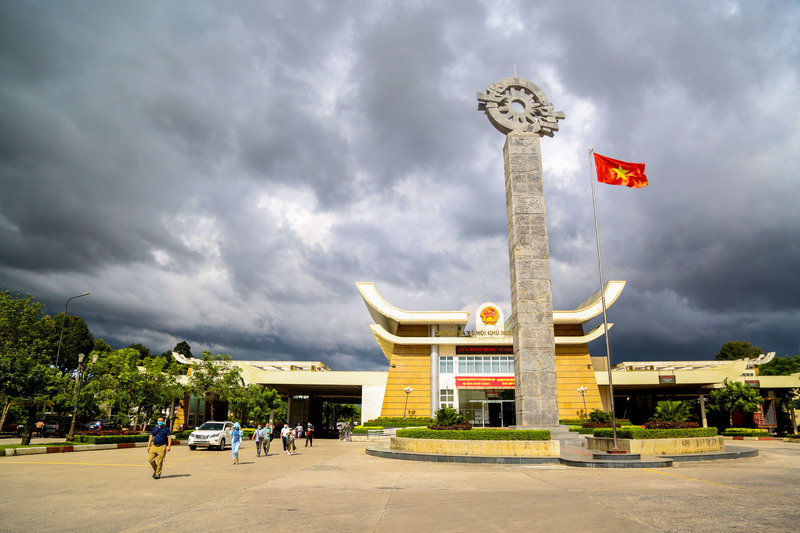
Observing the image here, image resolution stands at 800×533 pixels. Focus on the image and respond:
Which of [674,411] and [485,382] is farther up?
[485,382]

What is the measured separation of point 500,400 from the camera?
5012 cm

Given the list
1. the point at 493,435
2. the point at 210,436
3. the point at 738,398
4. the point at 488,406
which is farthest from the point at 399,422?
the point at 738,398

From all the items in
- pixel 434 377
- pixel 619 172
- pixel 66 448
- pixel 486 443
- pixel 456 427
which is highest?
pixel 619 172

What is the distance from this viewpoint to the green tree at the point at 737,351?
9131 centimetres

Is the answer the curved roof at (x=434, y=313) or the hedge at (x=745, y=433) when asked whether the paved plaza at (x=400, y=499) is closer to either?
the hedge at (x=745, y=433)

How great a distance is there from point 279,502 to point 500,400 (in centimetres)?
4330

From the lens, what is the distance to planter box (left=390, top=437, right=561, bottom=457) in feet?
61.6

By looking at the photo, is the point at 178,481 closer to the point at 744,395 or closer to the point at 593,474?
the point at 593,474

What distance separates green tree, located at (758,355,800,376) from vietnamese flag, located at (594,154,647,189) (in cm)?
6920

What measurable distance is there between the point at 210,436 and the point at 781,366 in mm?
83411

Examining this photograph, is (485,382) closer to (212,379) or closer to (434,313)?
(434,313)

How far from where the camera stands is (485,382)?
49469mm

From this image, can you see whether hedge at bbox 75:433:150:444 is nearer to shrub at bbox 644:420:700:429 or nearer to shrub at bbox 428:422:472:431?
shrub at bbox 428:422:472:431

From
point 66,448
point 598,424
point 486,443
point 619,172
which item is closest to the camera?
point 486,443
